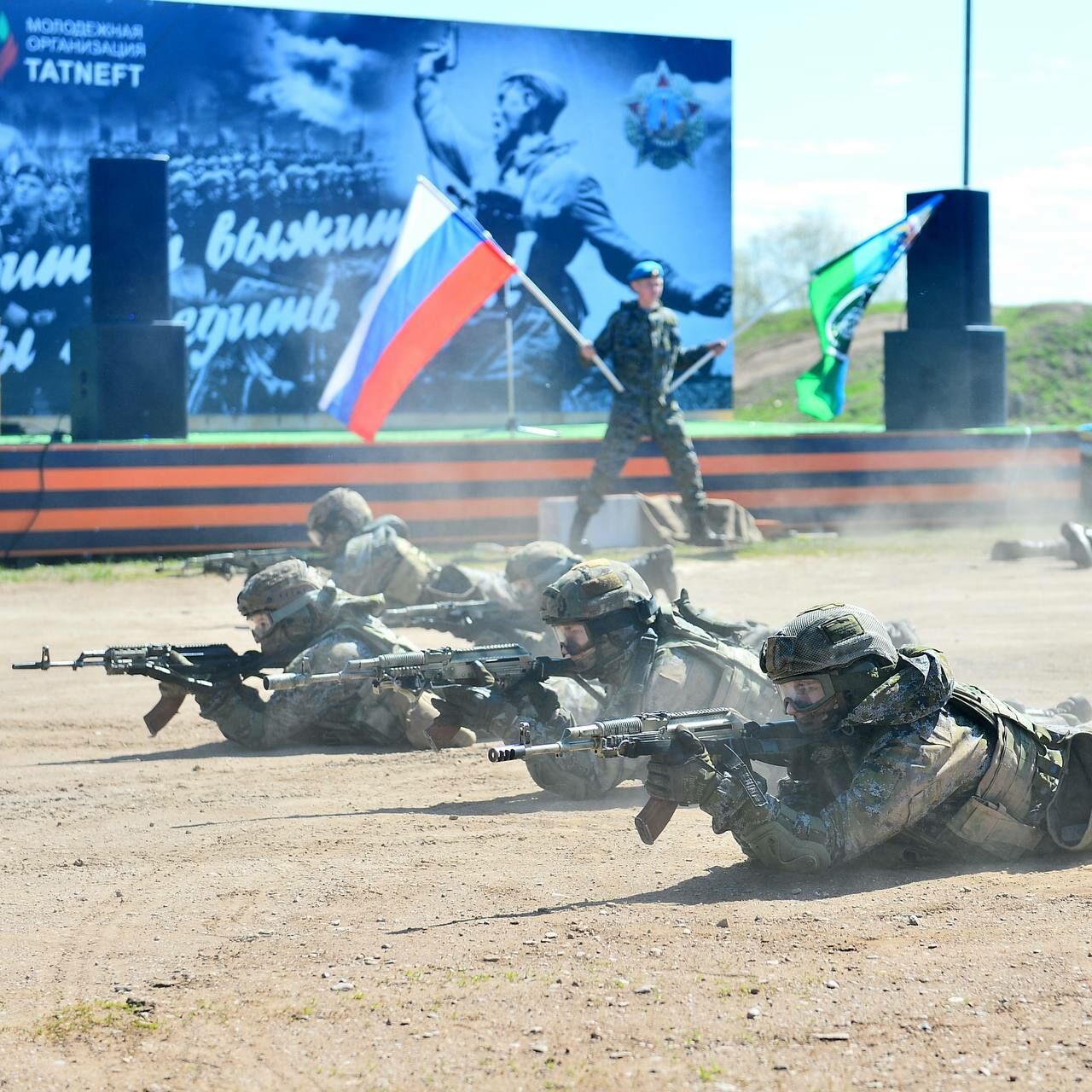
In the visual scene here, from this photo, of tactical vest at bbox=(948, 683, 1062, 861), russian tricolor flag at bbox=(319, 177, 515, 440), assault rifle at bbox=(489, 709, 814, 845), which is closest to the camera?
assault rifle at bbox=(489, 709, 814, 845)

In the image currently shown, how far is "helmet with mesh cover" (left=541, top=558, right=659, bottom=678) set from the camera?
7.08 meters

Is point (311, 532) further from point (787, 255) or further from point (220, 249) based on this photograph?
point (787, 255)

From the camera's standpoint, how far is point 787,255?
5600 centimetres

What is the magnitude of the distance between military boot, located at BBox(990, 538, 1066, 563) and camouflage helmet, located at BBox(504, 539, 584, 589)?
7.47 m

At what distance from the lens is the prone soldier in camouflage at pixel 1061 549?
15523mm

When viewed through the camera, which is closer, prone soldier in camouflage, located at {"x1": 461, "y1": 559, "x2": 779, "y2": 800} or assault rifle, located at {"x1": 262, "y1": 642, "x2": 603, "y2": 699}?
prone soldier in camouflage, located at {"x1": 461, "y1": 559, "x2": 779, "y2": 800}

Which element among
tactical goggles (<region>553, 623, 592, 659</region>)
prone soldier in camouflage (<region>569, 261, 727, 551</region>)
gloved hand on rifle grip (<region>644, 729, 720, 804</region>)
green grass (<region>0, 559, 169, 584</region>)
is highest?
prone soldier in camouflage (<region>569, 261, 727, 551</region>)

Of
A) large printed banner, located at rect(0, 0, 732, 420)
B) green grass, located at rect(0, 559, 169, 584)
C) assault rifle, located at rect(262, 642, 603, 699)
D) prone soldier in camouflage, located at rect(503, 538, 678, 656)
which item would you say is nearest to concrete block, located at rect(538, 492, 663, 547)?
green grass, located at rect(0, 559, 169, 584)

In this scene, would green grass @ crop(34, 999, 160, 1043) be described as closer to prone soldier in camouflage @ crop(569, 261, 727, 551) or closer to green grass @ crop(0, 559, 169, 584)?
green grass @ crop(0, 559, 169, 584)

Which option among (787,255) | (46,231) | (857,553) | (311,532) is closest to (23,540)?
(311,532)

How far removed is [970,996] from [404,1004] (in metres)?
1.55

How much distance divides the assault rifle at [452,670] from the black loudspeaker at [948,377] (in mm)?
13698

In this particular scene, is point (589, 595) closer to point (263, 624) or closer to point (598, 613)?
point (598, 613)

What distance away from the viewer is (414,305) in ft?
50.4
